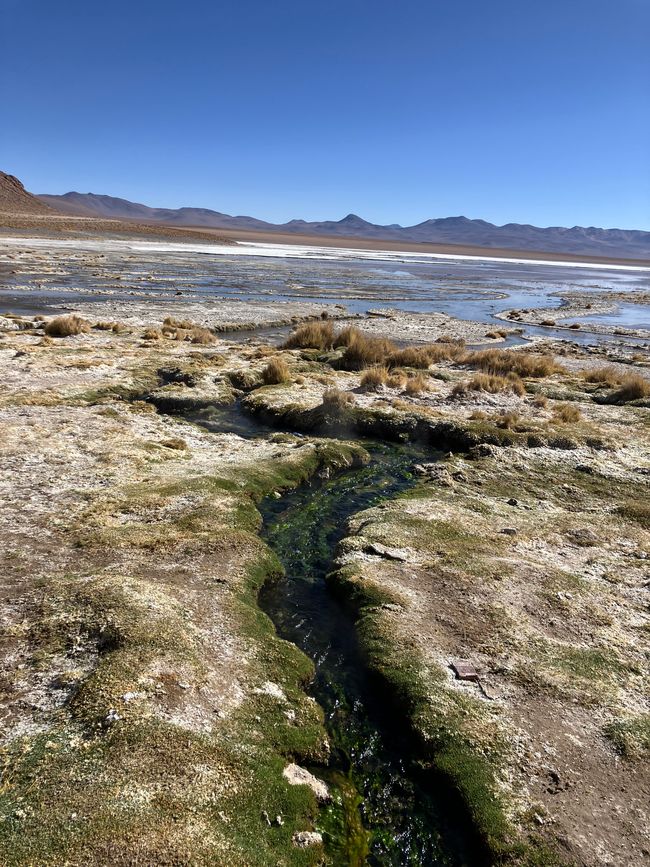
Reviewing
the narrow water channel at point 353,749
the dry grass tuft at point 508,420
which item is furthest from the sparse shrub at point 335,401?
the narrow water channel at point 353,749

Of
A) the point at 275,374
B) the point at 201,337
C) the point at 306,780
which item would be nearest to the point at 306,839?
the point at 306,780

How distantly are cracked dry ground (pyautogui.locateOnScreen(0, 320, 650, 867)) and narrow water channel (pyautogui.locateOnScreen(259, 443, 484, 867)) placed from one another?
253 mm

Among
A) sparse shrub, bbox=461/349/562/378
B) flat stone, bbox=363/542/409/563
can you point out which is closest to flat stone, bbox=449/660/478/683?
flat stone, bbox=363/542/409/563

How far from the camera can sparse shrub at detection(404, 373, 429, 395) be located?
77.4 ft

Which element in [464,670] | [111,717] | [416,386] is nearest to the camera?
[111,717]

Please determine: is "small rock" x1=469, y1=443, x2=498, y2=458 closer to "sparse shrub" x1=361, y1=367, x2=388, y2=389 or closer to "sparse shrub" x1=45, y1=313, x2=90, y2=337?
"sparse shrub" x1=361, y1=367, x2=388, y2=389

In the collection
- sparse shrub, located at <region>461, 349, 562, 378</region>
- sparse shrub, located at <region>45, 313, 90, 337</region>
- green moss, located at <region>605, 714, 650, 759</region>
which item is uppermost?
sparse shrub, located at <region>45, 313, 90, 337</region>

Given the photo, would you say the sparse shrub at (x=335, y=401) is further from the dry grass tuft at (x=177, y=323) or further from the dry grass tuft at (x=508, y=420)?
the dry grass tuft at (x=177, y=323)

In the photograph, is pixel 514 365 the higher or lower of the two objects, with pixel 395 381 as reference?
lower

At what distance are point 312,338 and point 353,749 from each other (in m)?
26.5

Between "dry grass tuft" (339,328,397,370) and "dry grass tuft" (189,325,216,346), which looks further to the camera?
"dry grass tuft" (189,325,216,346)

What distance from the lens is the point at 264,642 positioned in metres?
8.67

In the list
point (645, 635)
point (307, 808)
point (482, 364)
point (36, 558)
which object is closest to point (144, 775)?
point (307, 808)

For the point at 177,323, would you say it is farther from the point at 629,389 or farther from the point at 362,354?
the point at 629,389
